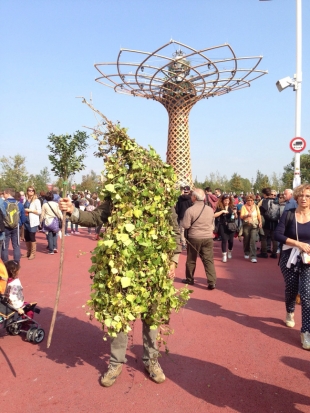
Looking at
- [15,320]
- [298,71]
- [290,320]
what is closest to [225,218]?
[290,320]

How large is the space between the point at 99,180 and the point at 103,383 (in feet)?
6.16

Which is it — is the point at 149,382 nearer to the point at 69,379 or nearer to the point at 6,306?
the point at 69,379

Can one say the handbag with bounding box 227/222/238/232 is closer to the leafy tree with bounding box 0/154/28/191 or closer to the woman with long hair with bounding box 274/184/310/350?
the woman with long hair with bounding box 274/184/310/350

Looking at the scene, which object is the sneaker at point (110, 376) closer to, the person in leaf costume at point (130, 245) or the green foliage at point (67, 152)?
the person in leaf costume at point (130, 245)

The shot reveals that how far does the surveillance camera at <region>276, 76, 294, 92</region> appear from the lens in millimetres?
10672

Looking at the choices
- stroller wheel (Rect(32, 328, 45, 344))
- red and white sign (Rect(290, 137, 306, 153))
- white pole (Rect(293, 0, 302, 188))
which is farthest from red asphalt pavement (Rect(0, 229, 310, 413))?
white pole (Rect(293, 0, 302, 188))

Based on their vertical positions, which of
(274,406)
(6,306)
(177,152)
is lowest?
(274,406)

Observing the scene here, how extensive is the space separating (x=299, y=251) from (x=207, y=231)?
2.43 meters

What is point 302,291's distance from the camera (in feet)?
13.9

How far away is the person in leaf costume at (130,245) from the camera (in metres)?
3.07

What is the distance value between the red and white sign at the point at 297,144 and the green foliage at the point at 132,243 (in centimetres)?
762

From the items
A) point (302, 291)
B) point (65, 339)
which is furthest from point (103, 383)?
point (302, 291)

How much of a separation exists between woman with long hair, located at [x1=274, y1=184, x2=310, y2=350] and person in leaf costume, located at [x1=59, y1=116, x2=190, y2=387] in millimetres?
1784

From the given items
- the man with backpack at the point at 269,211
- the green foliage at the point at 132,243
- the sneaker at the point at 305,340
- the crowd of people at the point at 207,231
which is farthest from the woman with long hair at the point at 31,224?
the sneaker at the point at 305,340
